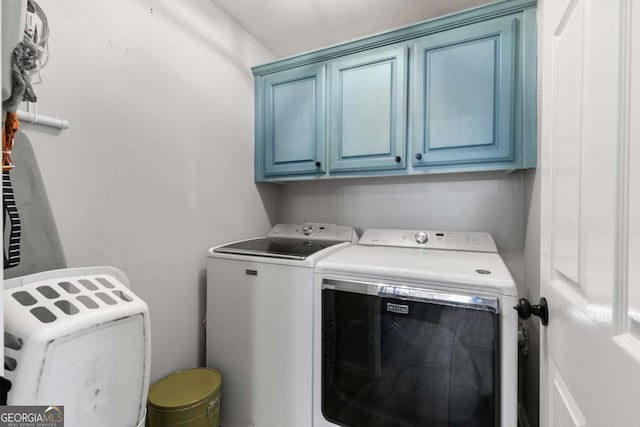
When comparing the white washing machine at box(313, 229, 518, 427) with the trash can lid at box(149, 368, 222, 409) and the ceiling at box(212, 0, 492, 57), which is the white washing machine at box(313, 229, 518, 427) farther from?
the ceiling at box(212, 0, 492, 57)

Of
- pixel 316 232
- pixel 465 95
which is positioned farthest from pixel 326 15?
pixel 316 232

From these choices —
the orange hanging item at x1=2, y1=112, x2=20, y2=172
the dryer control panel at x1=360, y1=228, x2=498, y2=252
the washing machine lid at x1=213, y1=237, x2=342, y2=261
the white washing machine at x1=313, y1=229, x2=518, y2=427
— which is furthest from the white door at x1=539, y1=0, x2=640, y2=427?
the orange hanging item at x1=2, y1=112, x2=20, y2=172

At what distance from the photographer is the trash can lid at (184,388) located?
1261 millimetres

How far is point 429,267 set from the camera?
3.92 feet

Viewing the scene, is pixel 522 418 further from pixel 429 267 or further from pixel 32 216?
pixel 32 216

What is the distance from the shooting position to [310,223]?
6.93 ft

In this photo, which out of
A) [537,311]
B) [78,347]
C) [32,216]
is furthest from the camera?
[32,216]

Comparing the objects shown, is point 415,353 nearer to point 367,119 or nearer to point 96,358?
point 96,358

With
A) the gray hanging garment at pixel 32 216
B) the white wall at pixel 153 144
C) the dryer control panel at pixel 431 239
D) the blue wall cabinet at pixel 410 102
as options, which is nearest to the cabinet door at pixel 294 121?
the blue wall cabinet at pixel 410 102

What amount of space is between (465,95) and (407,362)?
1.35 m

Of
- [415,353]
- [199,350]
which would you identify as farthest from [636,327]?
[199,350]

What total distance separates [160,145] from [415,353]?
5.17ft

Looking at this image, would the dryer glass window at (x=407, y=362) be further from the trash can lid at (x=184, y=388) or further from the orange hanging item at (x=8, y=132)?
the orange hanging item at (x=8, y=132)

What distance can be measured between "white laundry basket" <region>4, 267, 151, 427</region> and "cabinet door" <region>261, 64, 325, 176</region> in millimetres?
1300
